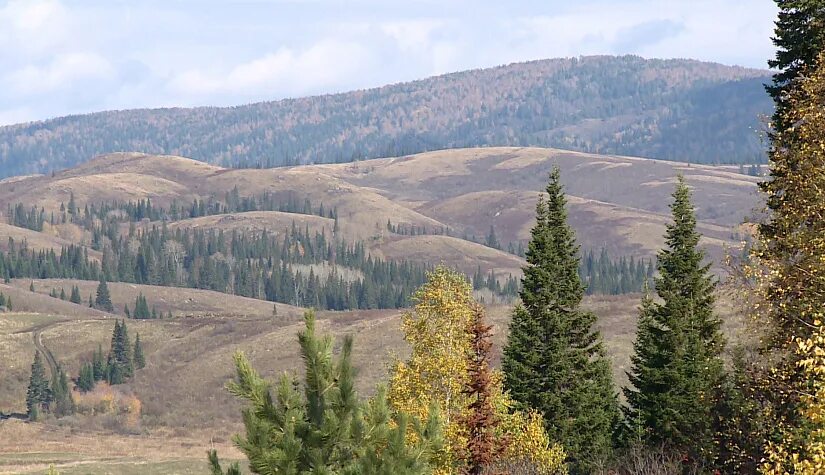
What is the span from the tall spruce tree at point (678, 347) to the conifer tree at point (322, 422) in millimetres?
27767

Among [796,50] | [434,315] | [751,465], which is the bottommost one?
[751,465]

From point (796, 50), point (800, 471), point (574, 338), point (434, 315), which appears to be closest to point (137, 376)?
point (574, 338)

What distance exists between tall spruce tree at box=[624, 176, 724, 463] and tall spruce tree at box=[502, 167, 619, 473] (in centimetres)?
219

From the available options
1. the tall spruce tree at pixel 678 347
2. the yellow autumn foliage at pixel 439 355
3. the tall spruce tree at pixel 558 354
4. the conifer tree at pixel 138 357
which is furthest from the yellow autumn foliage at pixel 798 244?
the conifer tree at pixel 138 357

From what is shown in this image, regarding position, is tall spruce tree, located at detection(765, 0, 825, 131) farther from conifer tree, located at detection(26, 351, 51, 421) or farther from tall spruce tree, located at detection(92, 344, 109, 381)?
tall spruce tree, located at detection(92, 344, 109, 381)

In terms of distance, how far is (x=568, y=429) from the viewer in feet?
168

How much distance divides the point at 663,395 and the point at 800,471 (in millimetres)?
32389

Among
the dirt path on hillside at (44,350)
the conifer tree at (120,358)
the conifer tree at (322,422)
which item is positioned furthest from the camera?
the dirt path on hillside at (44,350)

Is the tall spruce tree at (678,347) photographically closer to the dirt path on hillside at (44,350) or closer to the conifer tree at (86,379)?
the conifer tree at (86,379)

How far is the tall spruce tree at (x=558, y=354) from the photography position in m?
51.6

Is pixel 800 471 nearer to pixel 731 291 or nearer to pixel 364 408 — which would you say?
pixel 364 408

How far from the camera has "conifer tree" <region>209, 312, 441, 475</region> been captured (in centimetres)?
2278

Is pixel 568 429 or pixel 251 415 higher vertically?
pixel 251 415

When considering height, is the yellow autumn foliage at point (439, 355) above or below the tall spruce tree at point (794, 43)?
below
